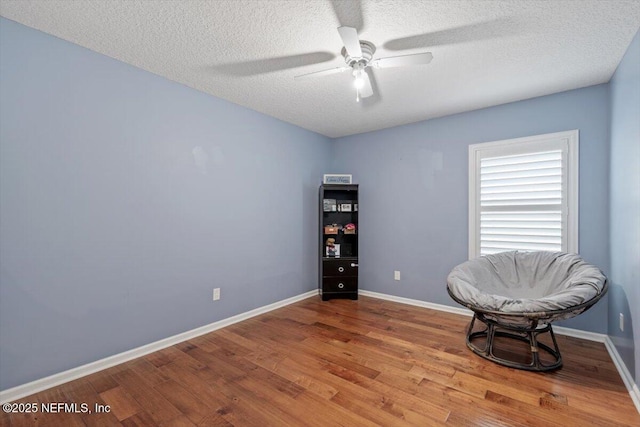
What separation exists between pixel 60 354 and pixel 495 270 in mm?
3749

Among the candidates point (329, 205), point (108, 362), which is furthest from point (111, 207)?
point (329, 205)

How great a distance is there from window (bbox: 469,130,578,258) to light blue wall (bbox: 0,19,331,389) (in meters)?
2.57

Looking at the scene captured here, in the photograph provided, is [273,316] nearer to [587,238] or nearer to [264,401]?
[264,401]

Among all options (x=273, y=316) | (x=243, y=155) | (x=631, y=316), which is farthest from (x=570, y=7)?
(x=273, y=316)

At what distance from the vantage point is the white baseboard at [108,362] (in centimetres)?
189

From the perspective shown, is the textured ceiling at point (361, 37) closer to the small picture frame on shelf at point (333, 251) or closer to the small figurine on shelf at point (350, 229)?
the small figurine on shelf at point (350, 229)

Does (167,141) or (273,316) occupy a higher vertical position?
(167,141)

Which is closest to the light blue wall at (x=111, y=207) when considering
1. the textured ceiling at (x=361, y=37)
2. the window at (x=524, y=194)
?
the textured ceiling at (x=361, y=37)

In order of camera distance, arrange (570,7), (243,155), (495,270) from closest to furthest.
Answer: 1. (570,7)
2. (495,270)
3. (243,155)

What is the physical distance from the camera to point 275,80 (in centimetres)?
273

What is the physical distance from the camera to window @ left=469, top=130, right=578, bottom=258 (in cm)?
287

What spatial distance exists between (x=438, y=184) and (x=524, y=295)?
1550 millimetres

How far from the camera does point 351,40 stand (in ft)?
5.88

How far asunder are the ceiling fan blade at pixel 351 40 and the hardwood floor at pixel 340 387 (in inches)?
89.5
